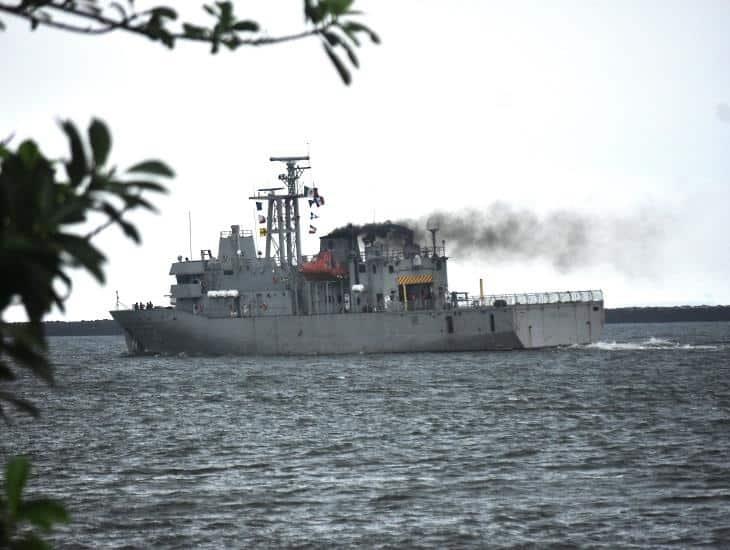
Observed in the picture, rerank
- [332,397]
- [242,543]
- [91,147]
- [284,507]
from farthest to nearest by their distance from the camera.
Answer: [332,397] < [284,507] < [242,543] < [91,147]

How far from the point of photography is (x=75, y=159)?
343 centimetres

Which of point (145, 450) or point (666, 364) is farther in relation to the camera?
point (666, 364)

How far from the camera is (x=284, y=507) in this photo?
55.0 feet

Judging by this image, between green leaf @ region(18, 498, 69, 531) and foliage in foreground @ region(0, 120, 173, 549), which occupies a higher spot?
foliage in foreground @ region(0, 120, 173, 549)

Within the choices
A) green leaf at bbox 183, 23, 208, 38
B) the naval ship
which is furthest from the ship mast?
green leaf at bbox 183, 23, 208, 38

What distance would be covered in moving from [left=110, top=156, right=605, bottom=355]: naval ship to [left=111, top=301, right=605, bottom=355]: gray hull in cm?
6

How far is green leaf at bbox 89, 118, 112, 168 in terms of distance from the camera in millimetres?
3334

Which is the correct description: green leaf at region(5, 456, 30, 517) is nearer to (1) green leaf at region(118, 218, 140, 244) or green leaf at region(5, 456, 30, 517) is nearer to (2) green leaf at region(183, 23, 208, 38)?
(1) green leaf at region(118, 218, 140, 244)

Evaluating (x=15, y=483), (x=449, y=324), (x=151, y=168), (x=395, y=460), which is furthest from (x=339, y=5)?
(x=449, y=324)

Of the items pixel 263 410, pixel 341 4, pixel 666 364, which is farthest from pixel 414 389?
pixel 341 4

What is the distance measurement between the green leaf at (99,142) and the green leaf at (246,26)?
1.08m

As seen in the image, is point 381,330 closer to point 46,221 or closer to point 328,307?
point 328,307

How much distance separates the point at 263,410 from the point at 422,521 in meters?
17.8

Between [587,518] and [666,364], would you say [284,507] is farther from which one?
[666,364]
